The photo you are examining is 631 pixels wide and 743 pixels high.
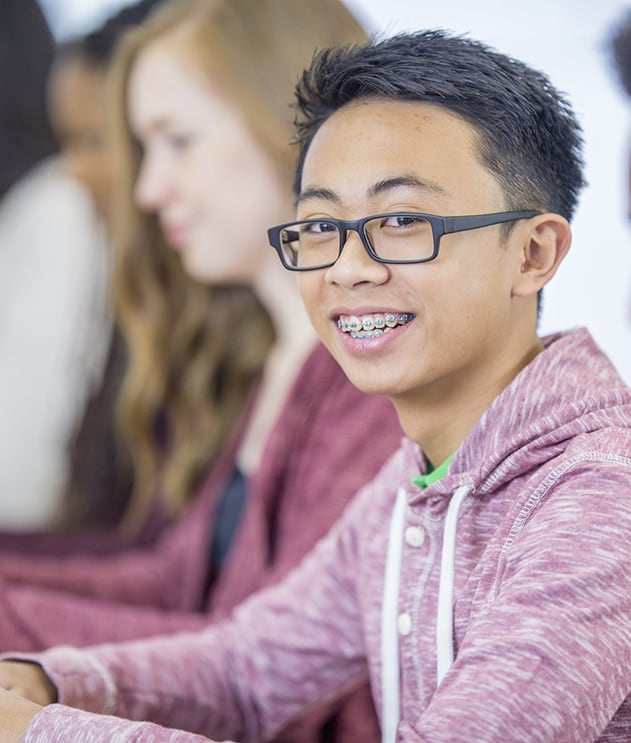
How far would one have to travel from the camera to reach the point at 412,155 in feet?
2.14

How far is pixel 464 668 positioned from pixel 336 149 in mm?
339

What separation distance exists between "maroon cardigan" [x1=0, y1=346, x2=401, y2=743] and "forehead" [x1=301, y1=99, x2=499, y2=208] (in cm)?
42

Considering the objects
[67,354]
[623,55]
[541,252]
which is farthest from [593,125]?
[67,354]

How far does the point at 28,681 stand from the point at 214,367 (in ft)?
2.75

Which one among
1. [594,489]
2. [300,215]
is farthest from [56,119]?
[594,489]

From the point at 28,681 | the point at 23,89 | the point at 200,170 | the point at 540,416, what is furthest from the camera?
the point at 23,89

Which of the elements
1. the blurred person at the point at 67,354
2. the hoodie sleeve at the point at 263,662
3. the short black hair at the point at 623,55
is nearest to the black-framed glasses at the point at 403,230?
the hoodie sleeve at the point at 263,662

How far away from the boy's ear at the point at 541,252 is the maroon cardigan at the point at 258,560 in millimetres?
380

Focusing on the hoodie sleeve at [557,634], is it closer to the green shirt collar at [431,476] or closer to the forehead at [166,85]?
the green shirt collar at [431,476]

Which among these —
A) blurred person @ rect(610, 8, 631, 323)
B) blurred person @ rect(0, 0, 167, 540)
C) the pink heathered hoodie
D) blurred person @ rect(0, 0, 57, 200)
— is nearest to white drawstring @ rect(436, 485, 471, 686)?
the pink heathered hoodie

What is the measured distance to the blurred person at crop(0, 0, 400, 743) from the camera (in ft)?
3.65

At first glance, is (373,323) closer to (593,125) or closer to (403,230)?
(403,230)

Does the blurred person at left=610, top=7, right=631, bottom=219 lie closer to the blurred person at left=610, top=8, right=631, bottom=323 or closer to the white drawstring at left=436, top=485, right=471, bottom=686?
the blurred person at left=610, top=8, right=631, bottom=323

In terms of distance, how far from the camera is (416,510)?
0.73m
